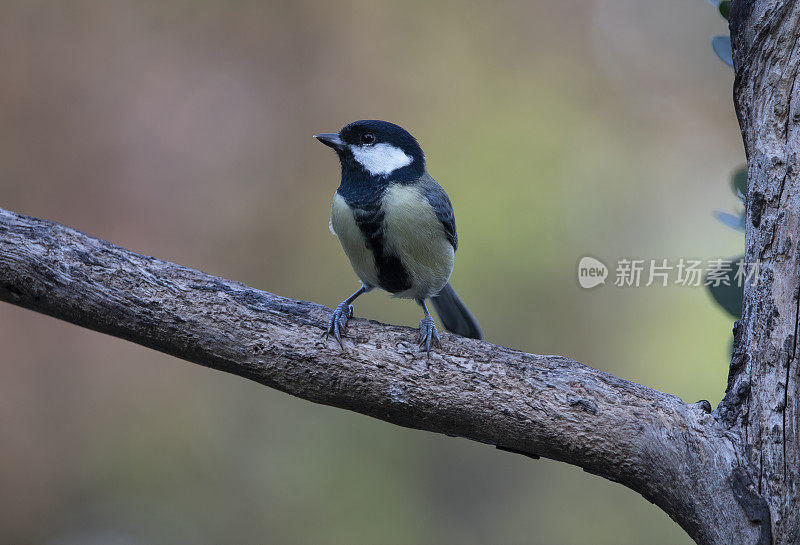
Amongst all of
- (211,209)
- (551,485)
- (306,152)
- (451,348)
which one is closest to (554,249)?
(551,485)

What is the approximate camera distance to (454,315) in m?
2.87

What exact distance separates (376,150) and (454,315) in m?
0.76

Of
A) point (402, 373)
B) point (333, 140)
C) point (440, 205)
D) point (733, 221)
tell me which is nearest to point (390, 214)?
point (440, 205)

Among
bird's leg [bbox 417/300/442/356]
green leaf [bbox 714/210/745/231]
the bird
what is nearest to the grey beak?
the bird

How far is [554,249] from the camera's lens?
4.66m

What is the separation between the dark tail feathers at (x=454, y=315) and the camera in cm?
287

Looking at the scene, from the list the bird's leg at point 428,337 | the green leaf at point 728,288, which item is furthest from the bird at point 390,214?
the green leaf at point 728,288

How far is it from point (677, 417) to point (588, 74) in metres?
3.87

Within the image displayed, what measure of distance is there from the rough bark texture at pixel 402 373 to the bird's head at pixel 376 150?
0.59 meters

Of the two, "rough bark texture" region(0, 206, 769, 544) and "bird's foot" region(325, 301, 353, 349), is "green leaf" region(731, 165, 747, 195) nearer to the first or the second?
"rough bark texture" region(0, 206, 769, 544)

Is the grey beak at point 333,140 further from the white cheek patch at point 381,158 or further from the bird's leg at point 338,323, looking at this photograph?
the bird's leg at point 338,323

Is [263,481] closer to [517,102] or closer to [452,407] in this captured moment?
[452,407]

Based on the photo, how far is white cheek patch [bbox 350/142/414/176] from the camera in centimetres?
250

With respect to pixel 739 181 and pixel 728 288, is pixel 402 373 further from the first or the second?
pixel 739 181
